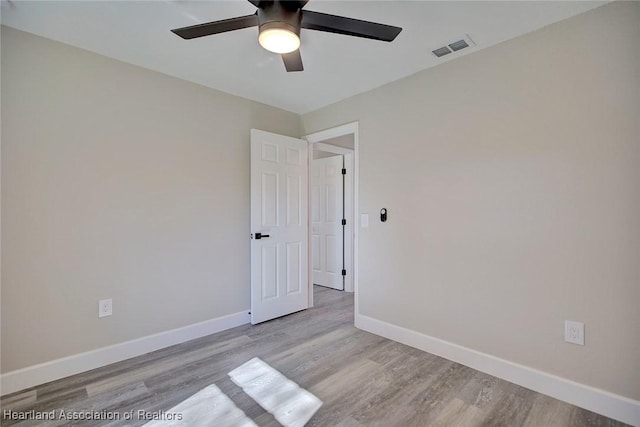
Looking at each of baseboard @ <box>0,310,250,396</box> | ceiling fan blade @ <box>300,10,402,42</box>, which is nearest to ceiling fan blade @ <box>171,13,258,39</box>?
ceiling fan blade @ <box>300,10,402,42</box>

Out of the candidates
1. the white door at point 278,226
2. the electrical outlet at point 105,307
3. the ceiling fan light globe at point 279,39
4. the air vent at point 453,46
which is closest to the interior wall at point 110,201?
the electrical outlet at point 105,307

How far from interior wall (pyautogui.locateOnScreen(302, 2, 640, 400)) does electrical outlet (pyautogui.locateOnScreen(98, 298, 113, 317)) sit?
243 cm

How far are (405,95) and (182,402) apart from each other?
303 cm

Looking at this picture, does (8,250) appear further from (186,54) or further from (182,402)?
(186,54)

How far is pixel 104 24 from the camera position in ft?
6.75

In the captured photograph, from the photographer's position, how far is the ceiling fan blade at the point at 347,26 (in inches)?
60.0

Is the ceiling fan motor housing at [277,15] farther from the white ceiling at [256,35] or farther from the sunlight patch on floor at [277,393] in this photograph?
the sunlight patch on floor at [277,393]

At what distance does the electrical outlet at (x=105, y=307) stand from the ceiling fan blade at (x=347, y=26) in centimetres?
253

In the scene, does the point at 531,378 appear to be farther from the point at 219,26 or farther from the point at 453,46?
the point at 219,26

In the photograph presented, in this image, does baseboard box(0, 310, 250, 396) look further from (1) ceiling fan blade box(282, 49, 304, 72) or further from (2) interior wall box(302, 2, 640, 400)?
(1) ceiling fan blade box(282, 49, 304, 72)

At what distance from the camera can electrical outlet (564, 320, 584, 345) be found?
191 centimetres

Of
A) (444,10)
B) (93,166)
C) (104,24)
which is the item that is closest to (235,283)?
(93,166)

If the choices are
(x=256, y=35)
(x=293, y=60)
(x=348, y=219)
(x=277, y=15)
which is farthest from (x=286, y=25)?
(x=348, y=219)

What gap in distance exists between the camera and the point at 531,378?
2.07m
